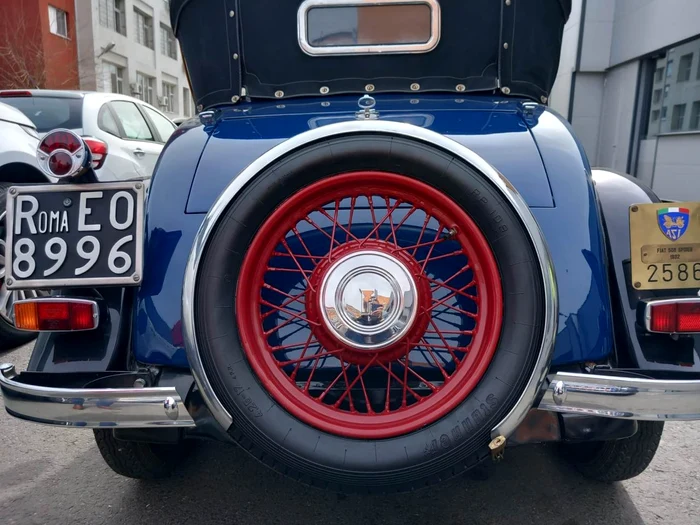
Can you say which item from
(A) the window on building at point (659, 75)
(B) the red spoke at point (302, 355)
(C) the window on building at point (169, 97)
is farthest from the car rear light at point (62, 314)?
(C) the window on building at point (169, 97)

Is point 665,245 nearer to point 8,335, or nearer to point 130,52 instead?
point 8,335

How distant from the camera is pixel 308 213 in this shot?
1681 millimetres

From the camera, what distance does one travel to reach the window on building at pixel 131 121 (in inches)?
241

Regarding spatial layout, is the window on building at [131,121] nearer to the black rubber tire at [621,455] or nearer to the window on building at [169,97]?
the black rubber tire at [621,455]

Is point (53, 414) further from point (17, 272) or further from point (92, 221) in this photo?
point (92, 221)

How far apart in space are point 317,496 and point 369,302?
1043 mm

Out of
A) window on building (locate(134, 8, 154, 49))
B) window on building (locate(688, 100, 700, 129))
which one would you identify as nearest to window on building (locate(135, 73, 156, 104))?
window on building (locate(134, 8, 154, 49))

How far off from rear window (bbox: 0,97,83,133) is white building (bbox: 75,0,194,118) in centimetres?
1251

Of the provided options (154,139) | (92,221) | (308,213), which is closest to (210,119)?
(92,221)

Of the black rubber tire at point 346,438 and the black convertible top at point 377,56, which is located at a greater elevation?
the black convertible top at point 377,56

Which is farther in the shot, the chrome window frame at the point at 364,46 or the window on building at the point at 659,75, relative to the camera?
the window on building at the point at 659,75

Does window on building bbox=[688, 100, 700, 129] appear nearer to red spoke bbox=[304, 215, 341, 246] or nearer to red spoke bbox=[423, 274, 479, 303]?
red spoke bbox=[423, 274, 479, 303]

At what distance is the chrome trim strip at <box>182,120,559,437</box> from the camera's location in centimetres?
150

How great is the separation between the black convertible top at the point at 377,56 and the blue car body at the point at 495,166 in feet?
0.93
